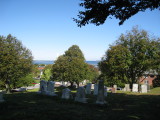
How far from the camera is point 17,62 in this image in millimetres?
28125

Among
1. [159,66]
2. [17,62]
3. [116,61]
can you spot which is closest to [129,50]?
[116,61]

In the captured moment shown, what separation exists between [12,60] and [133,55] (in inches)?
879

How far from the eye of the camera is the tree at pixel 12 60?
27.0 m

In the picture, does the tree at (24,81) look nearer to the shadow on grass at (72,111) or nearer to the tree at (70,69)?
the tree at (70,69)

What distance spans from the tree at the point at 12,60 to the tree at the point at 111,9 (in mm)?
21951

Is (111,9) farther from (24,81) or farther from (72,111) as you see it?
(24,81)

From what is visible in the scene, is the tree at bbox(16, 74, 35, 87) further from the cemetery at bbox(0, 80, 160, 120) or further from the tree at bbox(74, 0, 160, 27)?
the tree at bbox(74, 0, 160, 27)

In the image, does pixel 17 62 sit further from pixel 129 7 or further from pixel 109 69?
pixel 129 7

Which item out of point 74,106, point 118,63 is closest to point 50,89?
point 74,106

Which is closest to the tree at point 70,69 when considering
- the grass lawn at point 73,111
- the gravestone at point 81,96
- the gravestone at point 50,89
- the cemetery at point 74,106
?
the cemetery at point 74,106

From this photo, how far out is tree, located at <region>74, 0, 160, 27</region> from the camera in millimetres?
8649

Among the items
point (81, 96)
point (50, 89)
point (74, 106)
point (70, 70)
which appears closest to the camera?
point (74, 106)

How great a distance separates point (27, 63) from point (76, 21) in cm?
2300

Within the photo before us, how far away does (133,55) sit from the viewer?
2870 cm
